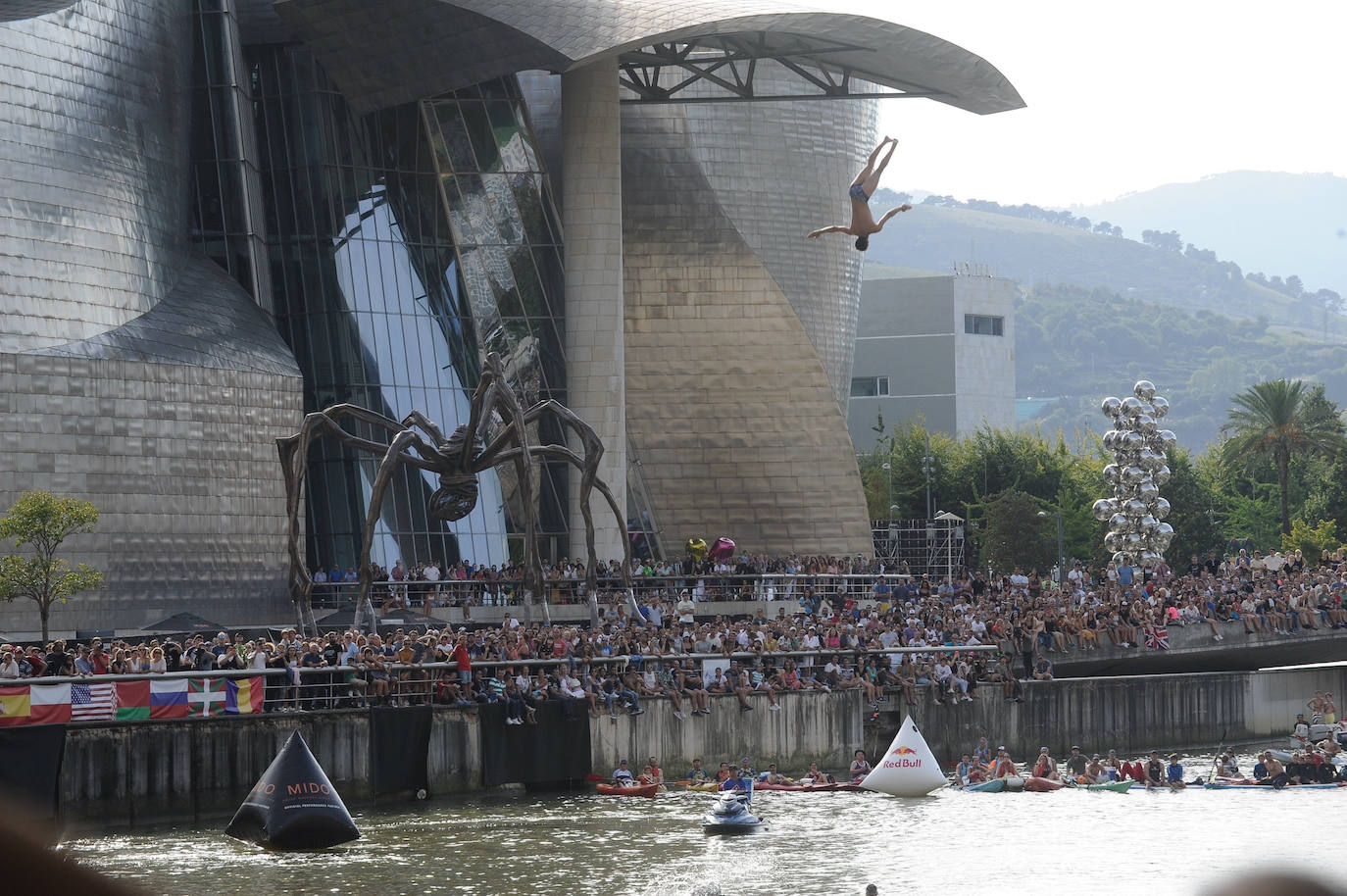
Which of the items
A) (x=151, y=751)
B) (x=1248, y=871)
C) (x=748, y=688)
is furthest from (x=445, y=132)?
(x=1248, y=871)

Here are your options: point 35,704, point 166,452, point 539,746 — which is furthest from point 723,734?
point 166,452

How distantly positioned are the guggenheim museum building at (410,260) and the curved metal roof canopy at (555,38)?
0.34 ft

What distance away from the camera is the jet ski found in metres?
28.2

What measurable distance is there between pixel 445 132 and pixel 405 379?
25.7 feet

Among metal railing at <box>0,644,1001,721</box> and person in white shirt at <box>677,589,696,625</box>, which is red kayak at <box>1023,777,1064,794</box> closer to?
metal railing at <box>0,644,1001,721</box>

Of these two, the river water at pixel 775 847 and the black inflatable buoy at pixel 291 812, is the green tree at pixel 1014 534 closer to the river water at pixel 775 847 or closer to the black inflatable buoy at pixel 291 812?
the river water at pixel 775 847

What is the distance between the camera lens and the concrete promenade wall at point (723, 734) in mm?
26938

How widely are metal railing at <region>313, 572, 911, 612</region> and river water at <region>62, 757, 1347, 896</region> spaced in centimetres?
1367

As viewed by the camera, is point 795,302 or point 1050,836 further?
point 795,302

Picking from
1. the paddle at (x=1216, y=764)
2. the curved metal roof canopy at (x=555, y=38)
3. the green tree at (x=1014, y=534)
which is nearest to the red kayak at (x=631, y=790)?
the paddle at (x=1216, y=764)

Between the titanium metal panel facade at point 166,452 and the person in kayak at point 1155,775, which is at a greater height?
the titanium metal panel facade at point 166,452

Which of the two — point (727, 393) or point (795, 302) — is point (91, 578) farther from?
point (795, 302)

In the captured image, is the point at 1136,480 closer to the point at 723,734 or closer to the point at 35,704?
the point at 723,734

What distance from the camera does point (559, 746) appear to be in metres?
32.6
